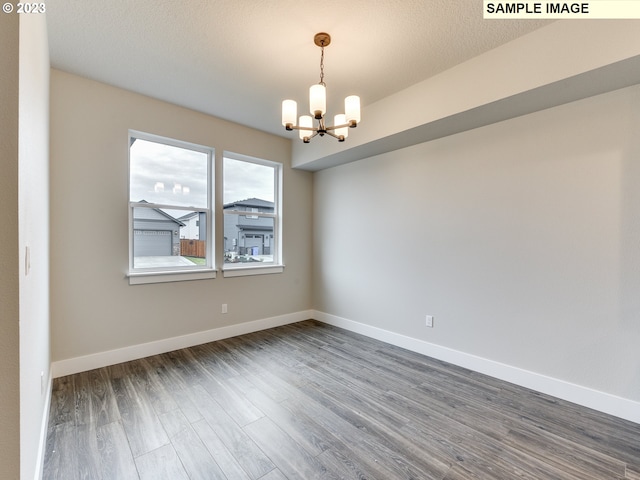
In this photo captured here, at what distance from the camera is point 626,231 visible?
83.8 inches

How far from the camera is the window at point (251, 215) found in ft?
12.7

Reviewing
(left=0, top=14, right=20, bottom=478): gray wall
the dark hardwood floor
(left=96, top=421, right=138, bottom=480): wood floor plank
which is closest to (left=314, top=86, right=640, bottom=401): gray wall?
the dark hardwood floor

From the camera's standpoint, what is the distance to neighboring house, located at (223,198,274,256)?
3893mm

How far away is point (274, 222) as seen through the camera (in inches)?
173

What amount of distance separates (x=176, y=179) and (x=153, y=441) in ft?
8.71

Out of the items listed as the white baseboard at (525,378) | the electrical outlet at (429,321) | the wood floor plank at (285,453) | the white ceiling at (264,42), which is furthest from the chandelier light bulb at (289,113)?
the white baseboard at (525,378)

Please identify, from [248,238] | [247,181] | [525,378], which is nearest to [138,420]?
[248,238]

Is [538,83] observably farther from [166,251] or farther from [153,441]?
[166,251]

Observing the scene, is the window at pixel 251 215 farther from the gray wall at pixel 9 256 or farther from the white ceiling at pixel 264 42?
the gray wall at pixel 9 256

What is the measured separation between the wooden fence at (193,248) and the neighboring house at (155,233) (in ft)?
0.19

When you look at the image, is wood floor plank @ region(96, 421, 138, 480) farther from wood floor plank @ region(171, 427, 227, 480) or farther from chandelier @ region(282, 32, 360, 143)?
chandelier @ region(282, 32, 360, 143)

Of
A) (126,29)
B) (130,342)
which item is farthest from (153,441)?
(126,29)

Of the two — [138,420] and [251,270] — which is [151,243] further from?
[138,420]

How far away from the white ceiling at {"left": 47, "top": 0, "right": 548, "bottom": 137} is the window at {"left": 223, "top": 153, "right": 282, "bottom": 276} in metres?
1.19
